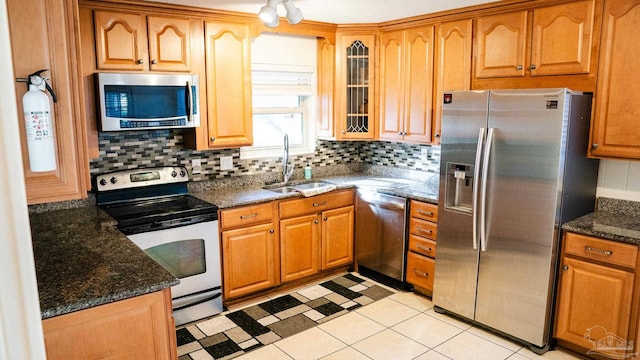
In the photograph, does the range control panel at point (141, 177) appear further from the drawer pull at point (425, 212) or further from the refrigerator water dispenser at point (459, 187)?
the refrigerator water dispenser at point (459, 187)

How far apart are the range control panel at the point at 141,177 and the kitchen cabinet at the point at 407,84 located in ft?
5.98

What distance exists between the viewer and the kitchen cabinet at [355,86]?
4266 millimetres

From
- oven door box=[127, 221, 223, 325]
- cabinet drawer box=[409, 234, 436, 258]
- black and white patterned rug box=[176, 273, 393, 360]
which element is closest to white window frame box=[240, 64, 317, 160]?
oven door box=[127, 221, 223, 325]

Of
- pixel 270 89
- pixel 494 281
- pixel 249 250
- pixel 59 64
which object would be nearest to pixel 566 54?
pixel 494 281

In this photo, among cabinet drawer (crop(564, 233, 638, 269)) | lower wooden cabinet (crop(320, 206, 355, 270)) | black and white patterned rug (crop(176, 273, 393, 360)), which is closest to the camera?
cabinet drawer (crop(564, 233, 638, 269))

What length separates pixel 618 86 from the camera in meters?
2.86

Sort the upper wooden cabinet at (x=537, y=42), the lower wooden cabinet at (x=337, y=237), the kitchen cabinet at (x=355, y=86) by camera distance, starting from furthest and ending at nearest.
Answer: the kitchen cabinet at (x=355, y=86)
the lower wooden cabinet at (x=337, y=237)
the upper wooden cabinet at (x=537, y=42)

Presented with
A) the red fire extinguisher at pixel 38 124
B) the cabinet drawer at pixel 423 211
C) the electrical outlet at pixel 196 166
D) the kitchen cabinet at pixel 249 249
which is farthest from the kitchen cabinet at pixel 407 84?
the red fire extinguisher at pixel 38 124

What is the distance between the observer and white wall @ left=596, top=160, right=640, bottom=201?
3.14 metres

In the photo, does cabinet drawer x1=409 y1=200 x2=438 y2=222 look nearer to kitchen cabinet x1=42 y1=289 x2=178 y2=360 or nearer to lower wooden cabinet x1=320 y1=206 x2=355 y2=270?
lower wooden cabinet x1=320 y1=206 x2=355 y2=270

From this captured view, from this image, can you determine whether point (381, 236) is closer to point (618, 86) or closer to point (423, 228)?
point (423, 228)

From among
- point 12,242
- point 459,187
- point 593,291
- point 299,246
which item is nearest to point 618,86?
point 459,187

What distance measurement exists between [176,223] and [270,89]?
5.24 feet

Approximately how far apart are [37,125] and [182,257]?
67.8 inches
